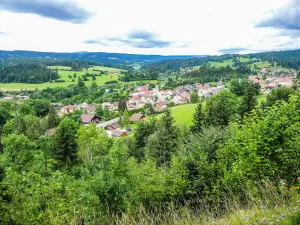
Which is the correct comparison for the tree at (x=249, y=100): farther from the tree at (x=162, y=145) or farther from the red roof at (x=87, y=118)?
the red roof at (x=87, y=118)

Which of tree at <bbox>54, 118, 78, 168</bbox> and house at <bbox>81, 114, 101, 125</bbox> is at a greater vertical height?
tree at <bbox>54, 118, 78, 168</bbox>

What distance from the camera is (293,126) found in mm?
6898

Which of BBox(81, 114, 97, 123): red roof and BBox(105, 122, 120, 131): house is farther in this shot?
BBox(81, 114, 97, 123): red roof

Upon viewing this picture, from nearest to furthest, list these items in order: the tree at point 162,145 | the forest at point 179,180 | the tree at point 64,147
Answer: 1. the forest at point 179,180
2. the tree at point 64,147
3. the tree at point 162,145

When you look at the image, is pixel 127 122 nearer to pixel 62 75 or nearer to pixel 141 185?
pixel 141 185

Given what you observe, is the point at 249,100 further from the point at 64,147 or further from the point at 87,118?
the point at 87,118

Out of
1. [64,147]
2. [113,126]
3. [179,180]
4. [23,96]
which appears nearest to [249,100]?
[64,147]

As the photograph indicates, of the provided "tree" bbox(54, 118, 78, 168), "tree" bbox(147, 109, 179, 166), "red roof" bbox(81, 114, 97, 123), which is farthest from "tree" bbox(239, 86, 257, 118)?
"red roof" bbox(81, 114, 97, 123)

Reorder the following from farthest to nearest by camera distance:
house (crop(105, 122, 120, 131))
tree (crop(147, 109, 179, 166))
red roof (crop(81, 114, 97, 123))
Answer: red roof (crop(81, 114, 97, 123)) → house (crop(105, 122, 120, 131)) → tree (crop(147, 109, 179, 166))

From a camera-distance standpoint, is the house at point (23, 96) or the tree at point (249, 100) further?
the house at point (23, 96)

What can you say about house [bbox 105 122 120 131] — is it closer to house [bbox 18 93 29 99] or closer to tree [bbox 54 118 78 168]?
tree [bbox 54 118 78 168]

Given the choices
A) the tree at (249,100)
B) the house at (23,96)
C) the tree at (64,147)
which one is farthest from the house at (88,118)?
the house at (23,96)

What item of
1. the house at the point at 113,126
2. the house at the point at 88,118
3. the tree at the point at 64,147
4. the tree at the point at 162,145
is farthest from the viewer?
the house at the point at 88,118

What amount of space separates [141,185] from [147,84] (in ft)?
454
